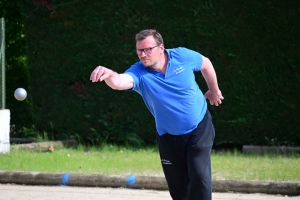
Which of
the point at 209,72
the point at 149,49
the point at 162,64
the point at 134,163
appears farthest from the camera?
the point at 134,163

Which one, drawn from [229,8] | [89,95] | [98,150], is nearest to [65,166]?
Result: [98,150]

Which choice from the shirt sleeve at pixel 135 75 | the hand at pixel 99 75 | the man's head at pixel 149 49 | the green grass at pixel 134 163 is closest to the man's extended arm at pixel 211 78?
the man's head at pixel 149 49

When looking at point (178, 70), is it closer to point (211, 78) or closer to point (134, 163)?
point (211, 78)

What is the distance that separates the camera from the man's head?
5578 mm

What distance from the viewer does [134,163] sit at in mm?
9875

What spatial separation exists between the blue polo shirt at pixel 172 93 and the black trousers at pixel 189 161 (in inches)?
3.0

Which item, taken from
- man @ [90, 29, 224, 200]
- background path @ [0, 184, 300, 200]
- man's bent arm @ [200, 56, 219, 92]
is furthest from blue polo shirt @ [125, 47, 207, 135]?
background path @ [0, 184, 300, 200]

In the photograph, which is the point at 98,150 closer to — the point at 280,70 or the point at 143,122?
the point at 143,122

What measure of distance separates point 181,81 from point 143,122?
6525 millimetres

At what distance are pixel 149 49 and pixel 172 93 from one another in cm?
40

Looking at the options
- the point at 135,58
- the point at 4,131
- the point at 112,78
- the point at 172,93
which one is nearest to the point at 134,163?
the point at 4,131

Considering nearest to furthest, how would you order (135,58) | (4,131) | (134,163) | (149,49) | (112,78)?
(112,78), (149,49), (134,163), (4,131), (135,58)

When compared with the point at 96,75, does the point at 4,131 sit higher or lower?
lower

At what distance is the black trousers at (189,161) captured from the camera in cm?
561
